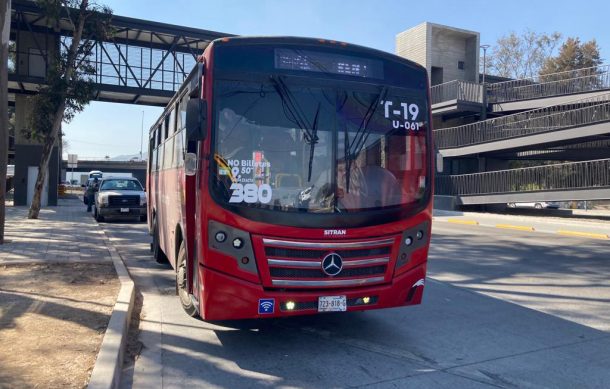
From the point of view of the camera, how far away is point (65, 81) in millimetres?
19406

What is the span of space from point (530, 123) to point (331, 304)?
23339 mm

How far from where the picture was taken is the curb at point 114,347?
446cm

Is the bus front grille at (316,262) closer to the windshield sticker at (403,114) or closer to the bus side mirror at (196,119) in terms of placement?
the bus side mirror at (196,119)

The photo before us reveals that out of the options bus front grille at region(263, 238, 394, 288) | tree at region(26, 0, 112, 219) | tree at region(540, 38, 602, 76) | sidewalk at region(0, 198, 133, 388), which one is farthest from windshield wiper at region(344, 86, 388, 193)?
tree at region(540, 38, 602, 76)

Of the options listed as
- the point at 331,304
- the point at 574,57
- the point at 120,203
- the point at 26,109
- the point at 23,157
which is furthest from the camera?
the point at 574,57

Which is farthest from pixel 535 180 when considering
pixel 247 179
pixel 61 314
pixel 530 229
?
pixel 61 314

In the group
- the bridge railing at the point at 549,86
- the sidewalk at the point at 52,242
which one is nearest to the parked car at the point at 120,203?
the sidewalk at the point at 52,242

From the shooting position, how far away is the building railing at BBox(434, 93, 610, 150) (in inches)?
905

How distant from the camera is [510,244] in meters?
15.4

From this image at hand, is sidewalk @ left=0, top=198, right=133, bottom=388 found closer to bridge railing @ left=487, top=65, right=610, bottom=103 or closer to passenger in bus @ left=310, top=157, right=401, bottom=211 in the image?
passenger in bus @ left=310, top=157, right=401, bottom=211

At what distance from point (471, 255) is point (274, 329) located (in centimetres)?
789

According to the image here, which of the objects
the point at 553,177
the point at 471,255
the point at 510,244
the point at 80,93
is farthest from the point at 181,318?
the point at 553,177

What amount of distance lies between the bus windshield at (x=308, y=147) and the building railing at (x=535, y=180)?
59.9ft

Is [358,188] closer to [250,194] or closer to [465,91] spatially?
[250,194]
